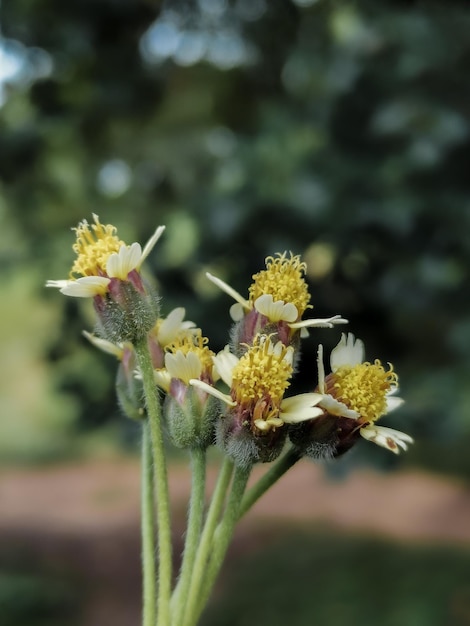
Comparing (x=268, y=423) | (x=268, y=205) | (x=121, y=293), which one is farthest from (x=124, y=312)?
(x=268, y=205)

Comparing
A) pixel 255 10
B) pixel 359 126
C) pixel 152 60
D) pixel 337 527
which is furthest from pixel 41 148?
pixel 337 527

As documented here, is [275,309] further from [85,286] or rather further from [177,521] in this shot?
[177,521]

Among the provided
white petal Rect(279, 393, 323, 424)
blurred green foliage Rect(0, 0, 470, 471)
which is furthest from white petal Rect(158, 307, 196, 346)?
blurred green foliage Rect(0, 0, 470, 471)

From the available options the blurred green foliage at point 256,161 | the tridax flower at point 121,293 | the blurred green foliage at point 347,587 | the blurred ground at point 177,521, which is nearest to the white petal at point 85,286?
the tridax flower at point 121,293

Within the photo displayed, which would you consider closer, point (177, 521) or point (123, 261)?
point (123, 261)

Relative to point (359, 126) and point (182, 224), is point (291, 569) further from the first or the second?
point (359, 126)

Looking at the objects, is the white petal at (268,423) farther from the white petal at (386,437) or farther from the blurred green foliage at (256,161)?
the blurred green foliage at (256,161)
